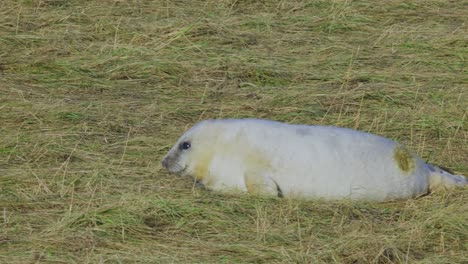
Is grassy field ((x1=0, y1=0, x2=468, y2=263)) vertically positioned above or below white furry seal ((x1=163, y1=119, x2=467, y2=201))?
below

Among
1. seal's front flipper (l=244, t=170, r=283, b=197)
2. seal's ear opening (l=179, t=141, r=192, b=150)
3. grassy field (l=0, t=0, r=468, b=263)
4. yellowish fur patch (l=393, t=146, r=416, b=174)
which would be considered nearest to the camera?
grassy field (l=0, t=0, r=468, b=263)

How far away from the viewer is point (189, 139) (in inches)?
242

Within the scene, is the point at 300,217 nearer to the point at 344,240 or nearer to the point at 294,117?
the point at 344,240

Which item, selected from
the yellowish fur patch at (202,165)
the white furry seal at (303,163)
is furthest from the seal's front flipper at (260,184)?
the yellowish fur patch at (202,165)

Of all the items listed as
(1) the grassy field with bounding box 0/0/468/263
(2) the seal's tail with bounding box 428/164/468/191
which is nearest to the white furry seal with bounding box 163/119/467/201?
(2) the seal's tail with bounding box 428/164/468/191

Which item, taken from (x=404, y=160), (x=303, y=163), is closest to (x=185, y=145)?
(x=303, y=163)

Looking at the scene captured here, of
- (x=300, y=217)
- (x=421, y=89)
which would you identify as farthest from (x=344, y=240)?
(x=421, y=89)

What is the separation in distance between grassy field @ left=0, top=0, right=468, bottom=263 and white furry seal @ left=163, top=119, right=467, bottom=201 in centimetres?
11

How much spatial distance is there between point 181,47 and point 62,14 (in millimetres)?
1276

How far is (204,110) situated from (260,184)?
1.78 metres

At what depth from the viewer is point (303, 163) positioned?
5.86 metres

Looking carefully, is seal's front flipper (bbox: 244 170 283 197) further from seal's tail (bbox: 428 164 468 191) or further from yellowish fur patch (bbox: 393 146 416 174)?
seal's tail (bbox: 428 164 468 191)

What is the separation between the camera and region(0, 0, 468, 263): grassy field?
5188 mm

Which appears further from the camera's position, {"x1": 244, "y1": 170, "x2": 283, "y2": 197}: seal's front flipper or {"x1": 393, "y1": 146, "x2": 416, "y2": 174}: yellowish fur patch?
{"x1": 393, "y1": 146, "x2": 416, "y2": 174}: yellowish fur patch
